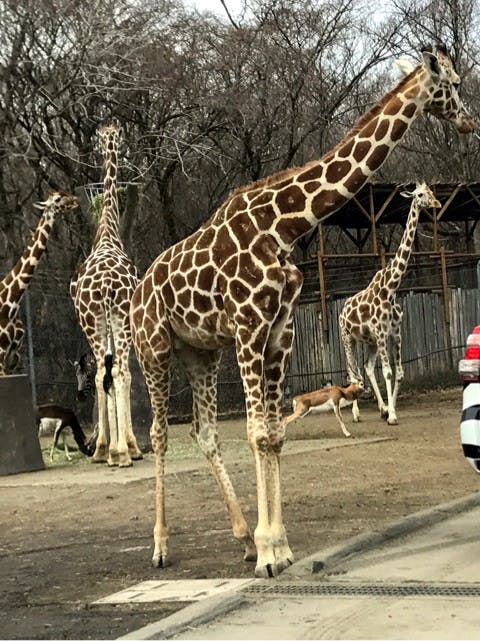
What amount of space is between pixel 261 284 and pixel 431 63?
1989 millimetres

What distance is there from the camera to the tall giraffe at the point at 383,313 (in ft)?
59.6

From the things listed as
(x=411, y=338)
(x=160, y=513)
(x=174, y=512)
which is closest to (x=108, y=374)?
(x=174, y=512)

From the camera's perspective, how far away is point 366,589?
649 cm

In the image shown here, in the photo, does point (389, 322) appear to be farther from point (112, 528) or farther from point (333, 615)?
point (333, 615)

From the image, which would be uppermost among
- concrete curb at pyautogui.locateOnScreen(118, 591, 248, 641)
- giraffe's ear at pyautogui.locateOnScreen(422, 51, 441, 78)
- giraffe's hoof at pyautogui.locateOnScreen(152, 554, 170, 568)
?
giraffe's ear at pyautogui.locateOnScreen(422, 51, 441, 78)

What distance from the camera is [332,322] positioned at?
22625mm

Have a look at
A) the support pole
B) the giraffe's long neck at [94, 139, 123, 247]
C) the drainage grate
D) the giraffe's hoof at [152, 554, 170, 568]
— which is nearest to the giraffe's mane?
the giraffe's hoof at [152, 554, 170, 568]

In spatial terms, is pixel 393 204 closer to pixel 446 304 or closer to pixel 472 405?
pixel 446 304

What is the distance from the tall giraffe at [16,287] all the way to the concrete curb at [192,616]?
358 inches

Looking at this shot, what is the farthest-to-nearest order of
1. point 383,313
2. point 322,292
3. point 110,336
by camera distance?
1. point 322,292
2. point 383,313
3. point 110,336

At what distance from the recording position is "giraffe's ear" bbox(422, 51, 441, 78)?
315 inches

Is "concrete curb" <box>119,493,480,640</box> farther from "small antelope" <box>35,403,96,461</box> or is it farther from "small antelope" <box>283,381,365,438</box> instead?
"small antelope" <box>283,381,365,438</box>

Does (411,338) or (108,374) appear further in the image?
(411,338)

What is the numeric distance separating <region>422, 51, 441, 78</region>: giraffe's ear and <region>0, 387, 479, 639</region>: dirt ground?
3.33 metres
